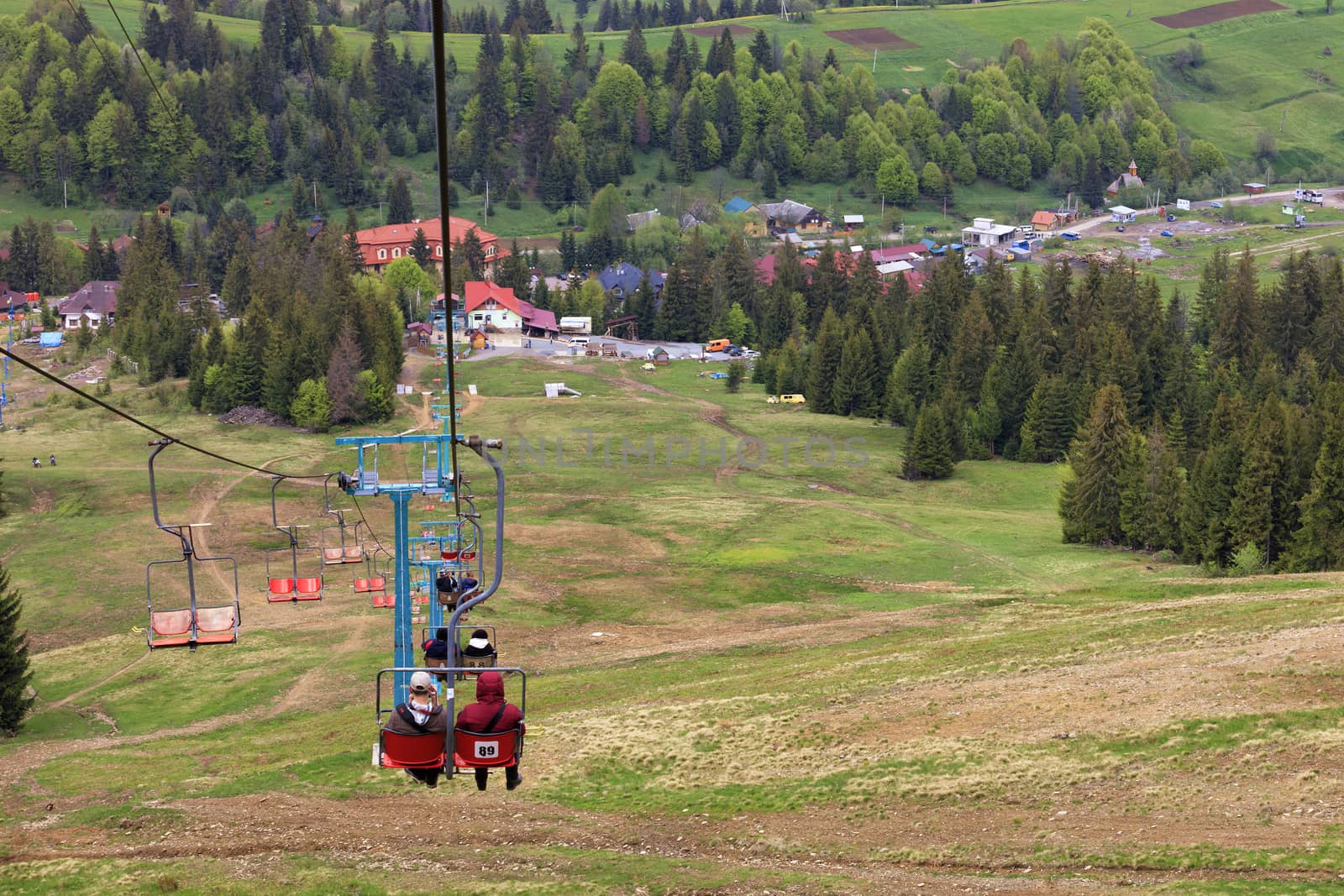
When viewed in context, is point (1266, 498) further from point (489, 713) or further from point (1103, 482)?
point (489, 713)

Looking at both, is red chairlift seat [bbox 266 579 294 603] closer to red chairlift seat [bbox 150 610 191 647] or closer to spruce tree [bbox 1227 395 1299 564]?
red chairlift seat [bbox 150 610 191 647]

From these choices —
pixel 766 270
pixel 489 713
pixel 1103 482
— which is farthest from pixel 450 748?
pixel 766 270

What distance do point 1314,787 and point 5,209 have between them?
192 m

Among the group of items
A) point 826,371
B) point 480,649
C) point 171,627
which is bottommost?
point 826,371

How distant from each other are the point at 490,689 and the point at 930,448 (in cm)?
8081

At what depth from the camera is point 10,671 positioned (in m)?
51.3

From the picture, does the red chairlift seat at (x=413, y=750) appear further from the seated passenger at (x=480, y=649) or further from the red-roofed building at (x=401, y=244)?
the red-roofed building at (x=401, y=244)

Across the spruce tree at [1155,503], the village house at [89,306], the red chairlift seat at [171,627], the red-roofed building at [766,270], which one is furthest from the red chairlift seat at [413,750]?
the red-roofed building at [766,270]

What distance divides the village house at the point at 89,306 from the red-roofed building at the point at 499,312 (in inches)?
1314

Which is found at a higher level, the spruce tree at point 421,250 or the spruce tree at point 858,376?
the spruce tree at point 421,250

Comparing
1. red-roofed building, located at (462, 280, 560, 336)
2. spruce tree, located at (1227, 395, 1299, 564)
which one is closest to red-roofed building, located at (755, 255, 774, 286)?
red-roofed building, located at (462, 280, 560, 336)

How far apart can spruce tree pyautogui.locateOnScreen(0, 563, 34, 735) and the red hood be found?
3255 cm

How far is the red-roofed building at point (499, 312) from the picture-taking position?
481 ft

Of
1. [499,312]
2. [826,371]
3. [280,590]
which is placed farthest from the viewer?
[499,312]
